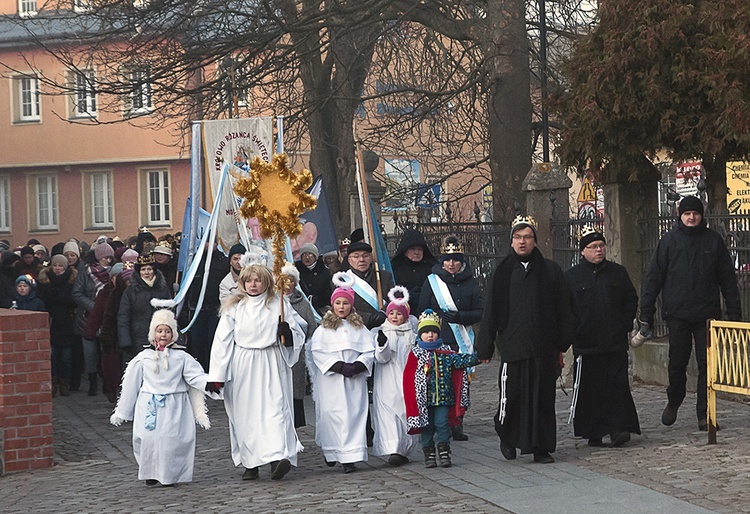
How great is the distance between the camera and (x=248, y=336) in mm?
10977

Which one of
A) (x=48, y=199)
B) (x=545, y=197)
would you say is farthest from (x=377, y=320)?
(x=48, y=199)

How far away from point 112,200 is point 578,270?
138 ft

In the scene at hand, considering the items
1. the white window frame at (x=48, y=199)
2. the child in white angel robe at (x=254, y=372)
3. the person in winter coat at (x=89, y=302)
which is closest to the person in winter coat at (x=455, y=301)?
the child in white angel robe at (x=254, y=372)

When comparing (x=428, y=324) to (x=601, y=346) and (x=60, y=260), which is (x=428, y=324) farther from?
(x=60, y=260)

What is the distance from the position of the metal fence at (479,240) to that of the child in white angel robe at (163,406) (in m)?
8.62

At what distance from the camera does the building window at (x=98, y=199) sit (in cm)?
5244

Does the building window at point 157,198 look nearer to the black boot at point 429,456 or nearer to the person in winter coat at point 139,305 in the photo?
the person in winter coat at point 139,305

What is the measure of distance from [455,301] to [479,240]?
829 cm

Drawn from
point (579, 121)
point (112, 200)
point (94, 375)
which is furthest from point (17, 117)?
point (579, 121)

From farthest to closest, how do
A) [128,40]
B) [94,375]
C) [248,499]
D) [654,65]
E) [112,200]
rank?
[112,200] → [128,40] → [94,375] → [654,65] → [248,499]

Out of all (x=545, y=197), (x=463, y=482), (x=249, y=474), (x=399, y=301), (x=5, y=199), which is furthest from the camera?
(x=5, y=199)

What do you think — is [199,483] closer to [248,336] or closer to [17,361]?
[248,336]

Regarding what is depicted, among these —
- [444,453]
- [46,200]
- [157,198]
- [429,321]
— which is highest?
[46,200]

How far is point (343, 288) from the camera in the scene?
11.5 meters
